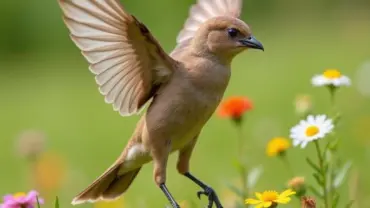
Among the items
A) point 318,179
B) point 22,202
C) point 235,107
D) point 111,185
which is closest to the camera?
point 22,202

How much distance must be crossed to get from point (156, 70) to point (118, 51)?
0.39 ft

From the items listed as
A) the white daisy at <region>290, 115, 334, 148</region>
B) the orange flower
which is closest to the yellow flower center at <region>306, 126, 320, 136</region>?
the white daisy at <region>290, 115, 334, 148</region>

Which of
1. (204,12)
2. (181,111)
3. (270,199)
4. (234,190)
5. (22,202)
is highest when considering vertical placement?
(204,12)

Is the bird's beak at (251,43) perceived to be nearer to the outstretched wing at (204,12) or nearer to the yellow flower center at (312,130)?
the yellow flower center at (312,130)

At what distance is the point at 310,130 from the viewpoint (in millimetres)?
2758

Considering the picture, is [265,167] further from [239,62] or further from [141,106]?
[239,62]

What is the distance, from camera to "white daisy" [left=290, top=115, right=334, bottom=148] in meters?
2.71

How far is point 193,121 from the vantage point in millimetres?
2795

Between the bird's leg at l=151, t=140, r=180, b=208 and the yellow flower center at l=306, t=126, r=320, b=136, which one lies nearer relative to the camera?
the yellow flower center at l=306, t=126, r=320, b=136

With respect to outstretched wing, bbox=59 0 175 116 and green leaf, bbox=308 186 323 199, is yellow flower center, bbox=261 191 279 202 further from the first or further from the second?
outstretched wing, bbox=59 0 175 116

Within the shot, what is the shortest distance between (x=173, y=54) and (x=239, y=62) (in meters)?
4.86

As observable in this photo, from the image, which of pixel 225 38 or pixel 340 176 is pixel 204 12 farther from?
pixel 340 176

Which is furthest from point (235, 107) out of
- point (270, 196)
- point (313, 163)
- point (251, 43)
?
point (270, 196)

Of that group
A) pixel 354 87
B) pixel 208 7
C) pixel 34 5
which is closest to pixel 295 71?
pixel 354 87
